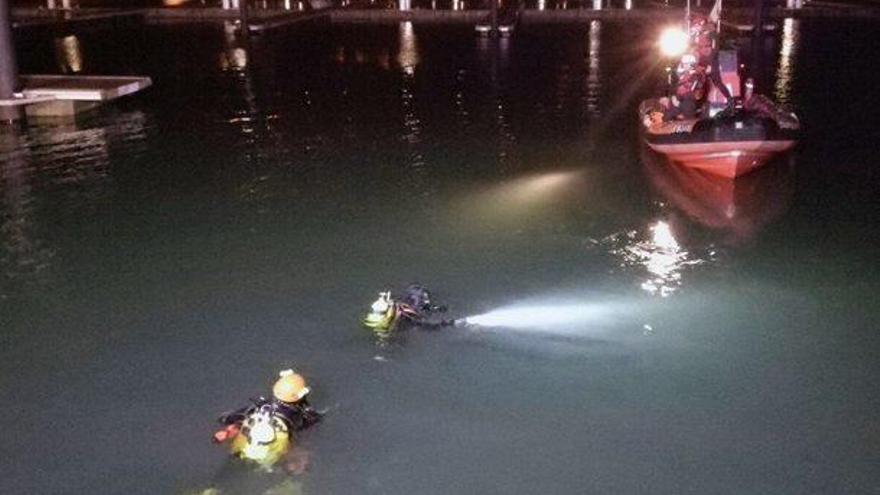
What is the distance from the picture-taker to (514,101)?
23156mm

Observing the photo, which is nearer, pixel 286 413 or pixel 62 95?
pixel 286 413

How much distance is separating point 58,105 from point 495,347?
616 inches

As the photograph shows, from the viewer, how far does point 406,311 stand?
994cm

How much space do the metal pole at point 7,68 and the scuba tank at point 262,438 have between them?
15.9m

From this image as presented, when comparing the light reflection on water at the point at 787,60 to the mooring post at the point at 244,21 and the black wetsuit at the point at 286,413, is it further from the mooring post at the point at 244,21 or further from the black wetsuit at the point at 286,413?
the mooring post at the point at 244,21

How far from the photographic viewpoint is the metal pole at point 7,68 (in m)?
20.2

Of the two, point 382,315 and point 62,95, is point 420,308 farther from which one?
point 62,95

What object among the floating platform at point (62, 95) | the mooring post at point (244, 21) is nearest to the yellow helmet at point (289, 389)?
the floating platform at point (62, 95)

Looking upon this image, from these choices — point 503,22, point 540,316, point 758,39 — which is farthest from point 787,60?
point 540,316

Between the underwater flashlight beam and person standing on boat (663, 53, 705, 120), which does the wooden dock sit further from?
the underwater flashlight beam

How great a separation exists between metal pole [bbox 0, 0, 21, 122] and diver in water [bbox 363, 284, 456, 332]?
14.1 meters

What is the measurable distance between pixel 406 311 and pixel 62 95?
14.7 metres

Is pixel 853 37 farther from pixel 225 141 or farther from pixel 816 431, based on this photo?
pixel 816 431

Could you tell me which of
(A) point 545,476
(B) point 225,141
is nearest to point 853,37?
(B) point 225,141
